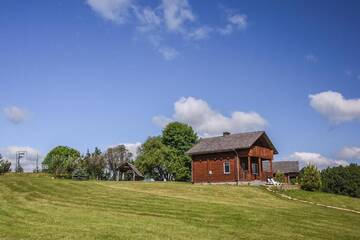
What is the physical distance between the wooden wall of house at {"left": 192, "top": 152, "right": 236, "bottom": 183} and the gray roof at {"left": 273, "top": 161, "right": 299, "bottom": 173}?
25.3 m

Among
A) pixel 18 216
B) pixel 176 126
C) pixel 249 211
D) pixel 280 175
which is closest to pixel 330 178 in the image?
pixel 280 175

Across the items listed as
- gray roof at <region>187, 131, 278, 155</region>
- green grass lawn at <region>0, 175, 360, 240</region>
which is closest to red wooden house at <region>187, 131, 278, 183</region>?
gray roof at <region>187, 131, 278, 155</region>

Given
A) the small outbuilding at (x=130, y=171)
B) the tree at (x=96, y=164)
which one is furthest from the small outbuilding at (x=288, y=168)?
the tree at (x=96, y=164)

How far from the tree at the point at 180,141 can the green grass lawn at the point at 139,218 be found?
49.6 m

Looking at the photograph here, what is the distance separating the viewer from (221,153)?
48406mm

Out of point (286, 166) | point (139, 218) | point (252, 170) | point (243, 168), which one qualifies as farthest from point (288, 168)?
point (139, 218)

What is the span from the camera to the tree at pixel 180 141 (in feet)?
259

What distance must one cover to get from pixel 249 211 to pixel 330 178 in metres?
45.2

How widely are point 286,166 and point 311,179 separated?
30642 mm

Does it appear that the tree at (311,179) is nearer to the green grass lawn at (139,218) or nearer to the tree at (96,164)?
the green grass lawn at (139,218)

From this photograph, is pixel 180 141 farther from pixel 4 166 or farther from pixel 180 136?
pixel 4 166

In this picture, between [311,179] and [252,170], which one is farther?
[252,170]

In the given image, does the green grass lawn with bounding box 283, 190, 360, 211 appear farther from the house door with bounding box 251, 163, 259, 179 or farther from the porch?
the house door with bounding box 251, 163, 259, 179

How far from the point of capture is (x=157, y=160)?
81125mm
